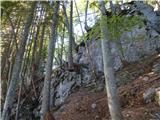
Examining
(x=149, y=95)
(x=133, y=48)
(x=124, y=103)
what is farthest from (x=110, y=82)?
(x=133, y=48)

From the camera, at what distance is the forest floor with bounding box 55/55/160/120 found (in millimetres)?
7449

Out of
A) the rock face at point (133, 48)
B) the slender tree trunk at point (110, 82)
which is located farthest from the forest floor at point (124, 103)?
the slender tree trunk at point (110, 82)

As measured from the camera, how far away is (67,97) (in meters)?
12.2

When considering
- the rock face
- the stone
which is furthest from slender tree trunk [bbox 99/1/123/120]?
the rock face

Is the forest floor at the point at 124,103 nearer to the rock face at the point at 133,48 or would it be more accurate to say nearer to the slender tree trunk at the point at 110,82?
the rock face at the point at 133,48

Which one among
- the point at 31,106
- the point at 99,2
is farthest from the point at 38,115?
the point at 99,2

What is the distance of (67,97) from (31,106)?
2.40 metres

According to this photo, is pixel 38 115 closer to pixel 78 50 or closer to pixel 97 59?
pixel 97 59

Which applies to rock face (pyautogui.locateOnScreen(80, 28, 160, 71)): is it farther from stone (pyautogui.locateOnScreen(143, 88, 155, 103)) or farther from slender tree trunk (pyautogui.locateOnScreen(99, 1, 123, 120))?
slender tree trunk (pyautogui.locateOnScreen(99, 1, 123, 120))

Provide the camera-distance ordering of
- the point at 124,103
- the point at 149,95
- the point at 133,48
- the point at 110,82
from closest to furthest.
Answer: the point at 110,82 → the point at 149,95 → the point at 124,103 → the point at 133,48

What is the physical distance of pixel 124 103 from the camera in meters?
8.54

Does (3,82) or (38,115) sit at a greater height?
(3,82)

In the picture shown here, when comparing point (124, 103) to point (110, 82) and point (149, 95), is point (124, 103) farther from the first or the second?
point (110, 82)

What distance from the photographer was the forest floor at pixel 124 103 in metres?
7.45
